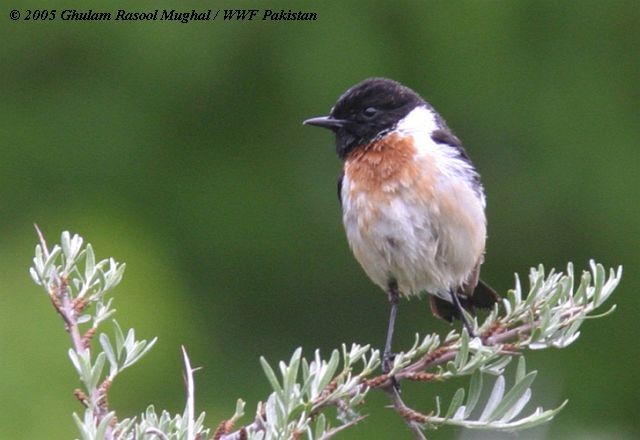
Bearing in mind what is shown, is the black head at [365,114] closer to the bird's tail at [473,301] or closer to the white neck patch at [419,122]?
the white neck patch at [419,122]

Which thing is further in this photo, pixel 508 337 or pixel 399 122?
pixel 399 122

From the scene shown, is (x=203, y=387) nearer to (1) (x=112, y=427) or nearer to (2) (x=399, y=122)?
(2) (x=399, y=122)

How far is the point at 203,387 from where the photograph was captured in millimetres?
7734

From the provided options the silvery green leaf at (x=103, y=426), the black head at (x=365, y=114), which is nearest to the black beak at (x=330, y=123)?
the black head at (x=365, y=114)

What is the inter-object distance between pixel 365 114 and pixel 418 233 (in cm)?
63

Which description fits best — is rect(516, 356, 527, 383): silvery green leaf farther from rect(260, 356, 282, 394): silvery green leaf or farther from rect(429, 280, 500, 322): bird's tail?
rect(429, 280, 500, 322): bird's tail

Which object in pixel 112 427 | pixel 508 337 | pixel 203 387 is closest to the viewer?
pixel 112 427

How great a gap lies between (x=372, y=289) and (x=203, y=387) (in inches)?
57.2

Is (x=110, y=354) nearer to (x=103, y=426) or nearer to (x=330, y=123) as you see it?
(x=103, y=426)

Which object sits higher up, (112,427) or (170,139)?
(170,139)

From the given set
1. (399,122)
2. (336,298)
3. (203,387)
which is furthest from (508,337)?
(336,298)

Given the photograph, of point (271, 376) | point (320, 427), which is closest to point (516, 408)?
point (320, 427)

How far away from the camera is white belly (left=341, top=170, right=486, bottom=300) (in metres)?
4.03

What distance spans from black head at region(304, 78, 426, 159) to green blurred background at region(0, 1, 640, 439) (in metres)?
3.42
